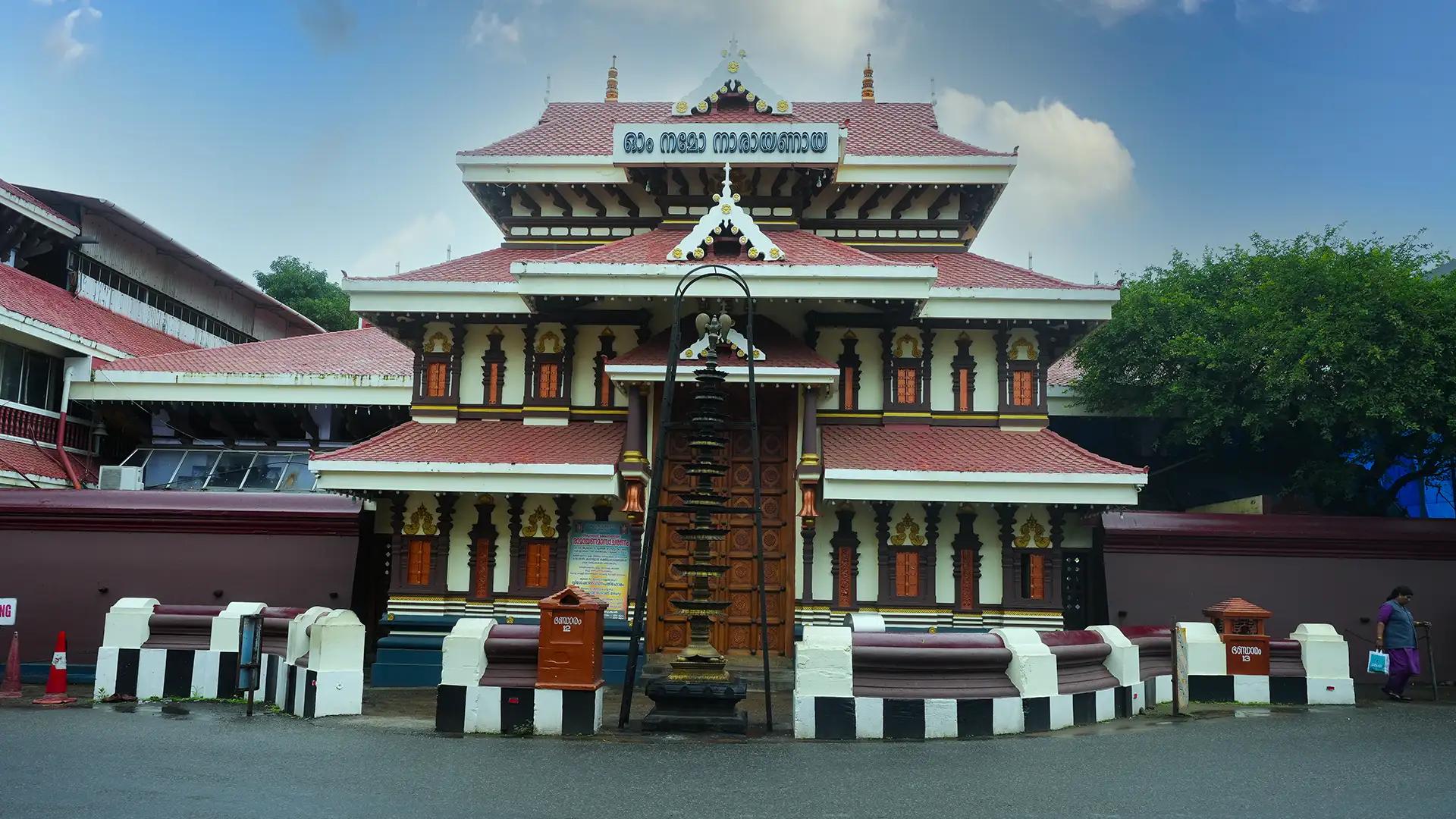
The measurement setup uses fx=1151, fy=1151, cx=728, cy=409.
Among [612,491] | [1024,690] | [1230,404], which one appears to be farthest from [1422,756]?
[1230,404]

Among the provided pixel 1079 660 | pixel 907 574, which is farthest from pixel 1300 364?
pixel 1079 660

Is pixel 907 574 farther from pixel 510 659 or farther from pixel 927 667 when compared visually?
pixel 510 659

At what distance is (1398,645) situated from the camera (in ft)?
49.5

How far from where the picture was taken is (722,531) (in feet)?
39.3

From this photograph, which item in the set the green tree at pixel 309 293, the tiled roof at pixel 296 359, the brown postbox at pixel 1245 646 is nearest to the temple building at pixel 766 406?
the brown postbox at pixel 1245 646

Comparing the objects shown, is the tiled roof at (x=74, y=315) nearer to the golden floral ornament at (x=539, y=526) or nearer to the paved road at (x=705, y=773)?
the golden floral ornament at (x=539, y=526)

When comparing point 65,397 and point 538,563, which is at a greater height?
point 65,397

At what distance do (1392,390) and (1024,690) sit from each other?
37.2 ft

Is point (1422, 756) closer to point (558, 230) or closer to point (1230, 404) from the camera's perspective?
point (1230, 404)

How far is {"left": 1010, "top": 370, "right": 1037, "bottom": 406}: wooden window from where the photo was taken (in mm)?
18094

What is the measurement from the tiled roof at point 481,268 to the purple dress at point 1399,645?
13.2m

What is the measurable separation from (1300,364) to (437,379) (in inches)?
567

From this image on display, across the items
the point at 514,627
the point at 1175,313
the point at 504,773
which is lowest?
the point at 504,773

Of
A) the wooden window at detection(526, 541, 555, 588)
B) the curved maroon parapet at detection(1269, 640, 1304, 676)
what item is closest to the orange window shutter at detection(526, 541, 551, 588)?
the wooden window at detection(526, 541, 555, 588)
